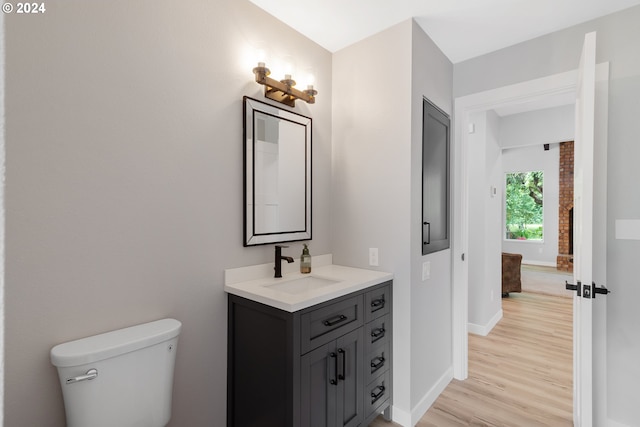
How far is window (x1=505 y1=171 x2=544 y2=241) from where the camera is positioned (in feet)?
25.3

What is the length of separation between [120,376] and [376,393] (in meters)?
1.44

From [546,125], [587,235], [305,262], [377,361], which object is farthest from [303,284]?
[546,125]

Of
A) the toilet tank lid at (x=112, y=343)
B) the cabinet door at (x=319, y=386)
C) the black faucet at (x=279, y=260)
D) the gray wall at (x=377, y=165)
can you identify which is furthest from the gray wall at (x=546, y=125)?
the toilet tank lid at (x=112, y=343)

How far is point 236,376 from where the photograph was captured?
1.78 meters

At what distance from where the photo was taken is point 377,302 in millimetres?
2014

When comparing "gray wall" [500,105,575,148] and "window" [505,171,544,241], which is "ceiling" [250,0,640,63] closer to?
"gray wall" [500,105,575,148]

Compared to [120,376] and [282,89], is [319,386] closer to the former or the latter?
[120,376]

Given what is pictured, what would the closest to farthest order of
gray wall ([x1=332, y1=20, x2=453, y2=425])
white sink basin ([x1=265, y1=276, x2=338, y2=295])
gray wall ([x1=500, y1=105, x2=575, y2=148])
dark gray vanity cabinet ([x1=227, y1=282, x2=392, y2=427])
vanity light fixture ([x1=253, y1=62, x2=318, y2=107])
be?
dark gray vanity cabinet ([x1=227, y1=282, x2=392, y2=427]) → vanity light fixture ([x1=253, y1=62, x2=318, y2=107]) → white sink basin ([x1=265, y1=276, x2=338, y2=295]) → gray wall ([x1=332, y1=20, x2=453, y2=425]) → gray wall ([x1=500, y1=105, x2=575, y2=148])

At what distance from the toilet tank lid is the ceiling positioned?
1.91 meters

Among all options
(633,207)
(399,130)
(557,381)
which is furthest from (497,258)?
(399,130)

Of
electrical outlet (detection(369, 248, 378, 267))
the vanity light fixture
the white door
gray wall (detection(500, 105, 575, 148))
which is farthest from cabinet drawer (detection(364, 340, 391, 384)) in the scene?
gray wall (detection(500, 105, 575, 148))

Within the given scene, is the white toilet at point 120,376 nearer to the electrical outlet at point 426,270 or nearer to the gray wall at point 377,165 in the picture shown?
the gray wall at point 377,165

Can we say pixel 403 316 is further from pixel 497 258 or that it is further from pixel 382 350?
pixel 497 258

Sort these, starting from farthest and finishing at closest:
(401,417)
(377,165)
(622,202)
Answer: (377,165) → (401,417) → (622,202)
